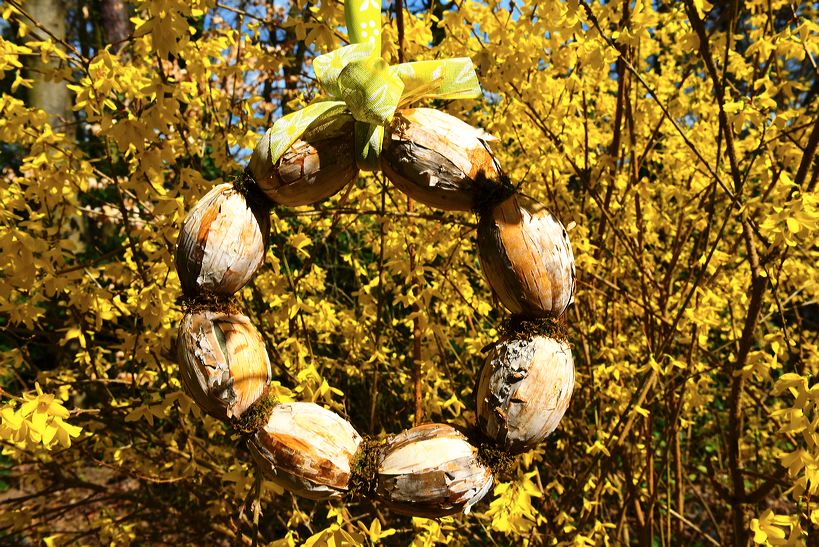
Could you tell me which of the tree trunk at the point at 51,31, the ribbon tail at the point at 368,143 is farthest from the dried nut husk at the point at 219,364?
the tree trunk at the point at 51,31

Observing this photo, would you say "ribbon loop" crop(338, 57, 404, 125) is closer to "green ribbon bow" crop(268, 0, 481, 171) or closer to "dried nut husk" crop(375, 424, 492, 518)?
"green ribbon bow" crop(268, 0, 481, 171)

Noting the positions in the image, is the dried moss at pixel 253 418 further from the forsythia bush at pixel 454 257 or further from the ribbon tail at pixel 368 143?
the ribbon tail at pixel 368 143

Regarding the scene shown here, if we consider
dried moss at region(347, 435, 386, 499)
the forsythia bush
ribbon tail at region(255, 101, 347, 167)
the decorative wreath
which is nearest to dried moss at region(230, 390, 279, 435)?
the decorative wreath

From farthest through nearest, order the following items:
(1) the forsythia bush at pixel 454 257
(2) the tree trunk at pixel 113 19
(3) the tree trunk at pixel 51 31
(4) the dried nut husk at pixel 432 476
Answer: (2) the tree trunk at pixel 113 19 < (3) the tree trunk at pixel 51 31 < (1) the forsythia bush at pixel 454 257 < (4) the dried nut husk at pixel 432 476

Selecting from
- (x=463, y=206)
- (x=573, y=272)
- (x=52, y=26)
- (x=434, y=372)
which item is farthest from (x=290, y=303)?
(x=52, y=26)

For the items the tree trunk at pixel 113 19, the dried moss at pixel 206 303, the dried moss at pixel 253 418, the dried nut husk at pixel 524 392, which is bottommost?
the dried moss at pixel 253 418

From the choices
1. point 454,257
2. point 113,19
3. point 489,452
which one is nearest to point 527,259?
point 489,452

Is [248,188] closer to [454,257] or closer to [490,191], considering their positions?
[490,191]

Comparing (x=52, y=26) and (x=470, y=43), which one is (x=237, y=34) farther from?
(x=52, y=26)
